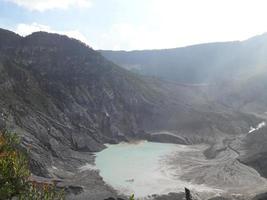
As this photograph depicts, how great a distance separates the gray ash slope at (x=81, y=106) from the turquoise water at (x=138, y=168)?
14.1 ft

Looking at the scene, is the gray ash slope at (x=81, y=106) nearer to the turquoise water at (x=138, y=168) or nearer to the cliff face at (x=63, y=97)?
the cliff face at (x=63, y=97)

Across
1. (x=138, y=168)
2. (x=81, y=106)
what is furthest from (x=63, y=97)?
(x=138, y=168)

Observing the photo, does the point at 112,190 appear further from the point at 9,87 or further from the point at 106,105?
the point at 106,105

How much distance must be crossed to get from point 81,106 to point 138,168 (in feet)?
152

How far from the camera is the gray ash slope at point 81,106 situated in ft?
295

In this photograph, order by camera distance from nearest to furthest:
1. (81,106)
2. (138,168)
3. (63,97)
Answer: (138,168), (63,97), (81,106)

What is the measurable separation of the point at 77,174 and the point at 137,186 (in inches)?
563

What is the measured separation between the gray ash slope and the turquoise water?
4305 millimetres

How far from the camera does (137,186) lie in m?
67.3

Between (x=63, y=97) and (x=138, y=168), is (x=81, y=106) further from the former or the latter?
(x=138, y=168)

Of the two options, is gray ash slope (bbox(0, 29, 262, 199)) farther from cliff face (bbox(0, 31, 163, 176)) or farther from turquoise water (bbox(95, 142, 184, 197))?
turquoise water (bbox(95, 142, 184, 197))

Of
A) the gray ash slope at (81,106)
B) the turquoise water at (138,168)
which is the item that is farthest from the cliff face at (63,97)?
the turquoise water at (138,168)

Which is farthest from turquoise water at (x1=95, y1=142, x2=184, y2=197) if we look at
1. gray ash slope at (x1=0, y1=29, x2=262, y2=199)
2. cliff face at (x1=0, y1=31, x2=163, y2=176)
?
cliff face at (x1=0, y1=31, x2=163, y2=176)

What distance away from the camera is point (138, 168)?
81938 millimetres
